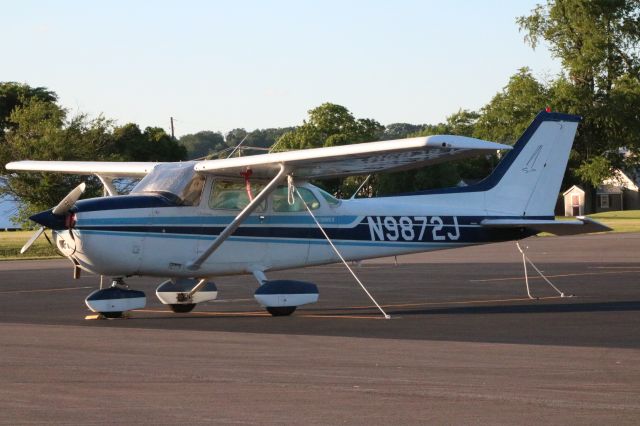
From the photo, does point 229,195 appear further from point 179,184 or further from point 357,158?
point 357,158

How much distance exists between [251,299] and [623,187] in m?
88.9

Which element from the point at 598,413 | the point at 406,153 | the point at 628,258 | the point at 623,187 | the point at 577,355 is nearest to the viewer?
the point at 598,413

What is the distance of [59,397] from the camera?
8758 millimetres

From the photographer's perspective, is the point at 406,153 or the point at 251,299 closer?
the point at 406,153

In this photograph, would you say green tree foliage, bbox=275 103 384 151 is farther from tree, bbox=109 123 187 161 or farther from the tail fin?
the tail fin

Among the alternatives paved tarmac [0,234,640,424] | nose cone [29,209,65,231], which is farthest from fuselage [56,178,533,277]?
paved tarmac [0,234,640,424]

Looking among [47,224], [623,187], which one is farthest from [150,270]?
[623,187]

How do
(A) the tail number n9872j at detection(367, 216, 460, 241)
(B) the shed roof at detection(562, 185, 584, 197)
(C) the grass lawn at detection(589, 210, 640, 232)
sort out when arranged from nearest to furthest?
(A) the tail number n9872j at detection(367, 216, 460, 241) < (C) the grass lawn at detection(589, 210, 640, 232) < (B) the shed roof at detection(562, 185, 584, 197)

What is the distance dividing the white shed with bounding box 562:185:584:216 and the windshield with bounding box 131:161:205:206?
254 ft

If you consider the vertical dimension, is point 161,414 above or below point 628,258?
above

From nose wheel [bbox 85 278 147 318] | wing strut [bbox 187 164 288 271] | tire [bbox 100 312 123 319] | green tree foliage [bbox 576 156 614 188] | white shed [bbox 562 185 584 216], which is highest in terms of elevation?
wing strut [bbox 187 164 288 271]

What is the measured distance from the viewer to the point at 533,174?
18234 mm

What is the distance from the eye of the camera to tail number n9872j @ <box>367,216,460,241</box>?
699 inches

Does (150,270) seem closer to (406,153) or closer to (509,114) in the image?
(406,153)
